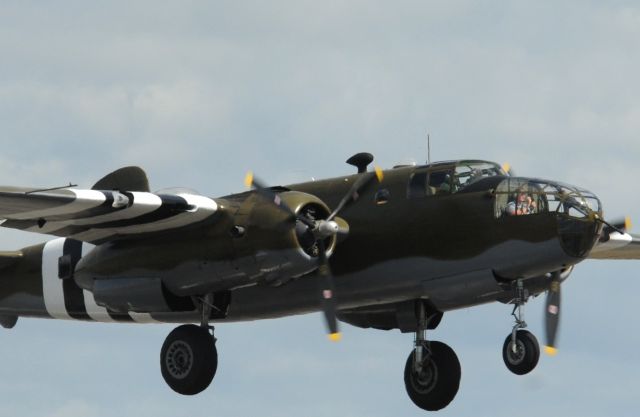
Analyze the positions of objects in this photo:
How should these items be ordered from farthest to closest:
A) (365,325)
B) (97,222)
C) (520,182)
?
(365,325) < (97,222) < (520,182)

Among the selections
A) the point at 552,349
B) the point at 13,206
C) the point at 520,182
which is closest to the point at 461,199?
the point at 520,182

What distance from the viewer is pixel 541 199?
24203 mm

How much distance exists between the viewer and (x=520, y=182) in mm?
24578

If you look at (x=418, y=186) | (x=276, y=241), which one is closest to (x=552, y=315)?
(x=418, y=186)

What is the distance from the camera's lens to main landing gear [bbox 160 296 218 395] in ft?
85.7

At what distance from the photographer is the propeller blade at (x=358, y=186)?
84.5 feet

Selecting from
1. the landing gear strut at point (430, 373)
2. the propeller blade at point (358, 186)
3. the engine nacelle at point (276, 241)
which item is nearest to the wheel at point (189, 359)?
the engine nacelle at point (276, 241)

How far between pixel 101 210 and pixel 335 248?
4.52 m

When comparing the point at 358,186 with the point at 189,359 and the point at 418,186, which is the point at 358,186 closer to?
the point at 418,186

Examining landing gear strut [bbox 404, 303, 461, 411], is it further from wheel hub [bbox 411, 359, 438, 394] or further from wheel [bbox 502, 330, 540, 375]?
wheel [bbox 502, 330, 540, 375]

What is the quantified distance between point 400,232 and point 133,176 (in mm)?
5363

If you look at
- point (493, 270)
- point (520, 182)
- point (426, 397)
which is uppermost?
point (520, 182)

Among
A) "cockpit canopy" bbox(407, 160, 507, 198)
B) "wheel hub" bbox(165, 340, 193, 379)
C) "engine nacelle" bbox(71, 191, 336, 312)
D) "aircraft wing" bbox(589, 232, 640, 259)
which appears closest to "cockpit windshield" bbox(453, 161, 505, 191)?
"cockpit canopy" bbox(407, 160, 507, 198)

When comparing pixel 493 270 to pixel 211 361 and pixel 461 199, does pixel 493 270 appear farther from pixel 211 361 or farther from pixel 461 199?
pixel 211 361
